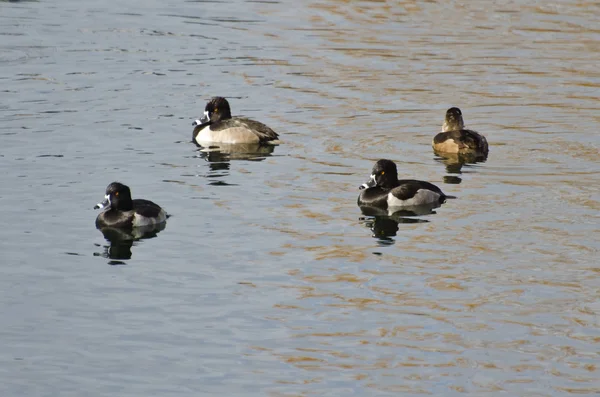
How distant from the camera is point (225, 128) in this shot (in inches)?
981

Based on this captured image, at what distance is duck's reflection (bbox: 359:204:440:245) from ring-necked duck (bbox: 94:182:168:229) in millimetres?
3168

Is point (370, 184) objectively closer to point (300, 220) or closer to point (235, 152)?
point (300, 220)

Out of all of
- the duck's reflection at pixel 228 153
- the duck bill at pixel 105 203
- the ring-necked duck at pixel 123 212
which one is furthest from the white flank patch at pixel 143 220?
the duck's reflection at pixel 228 153

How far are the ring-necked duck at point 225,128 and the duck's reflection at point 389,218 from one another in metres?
5.19

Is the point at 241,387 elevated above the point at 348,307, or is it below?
below

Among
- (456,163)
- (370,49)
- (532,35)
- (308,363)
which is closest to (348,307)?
(308,363)

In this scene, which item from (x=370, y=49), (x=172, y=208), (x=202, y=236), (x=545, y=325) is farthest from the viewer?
(x=370, y=49)

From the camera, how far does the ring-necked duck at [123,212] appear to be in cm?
1805

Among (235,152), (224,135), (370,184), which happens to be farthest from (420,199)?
(224,135)

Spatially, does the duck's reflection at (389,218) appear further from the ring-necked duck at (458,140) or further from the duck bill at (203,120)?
the duck bill at (203,120)

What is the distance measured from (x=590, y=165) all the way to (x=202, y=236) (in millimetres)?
8005

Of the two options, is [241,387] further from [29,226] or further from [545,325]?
[29,226]

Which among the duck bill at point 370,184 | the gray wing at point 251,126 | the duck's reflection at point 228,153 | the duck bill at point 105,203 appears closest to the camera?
the duck bill at point 105,203

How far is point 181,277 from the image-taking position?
50.7 ft
